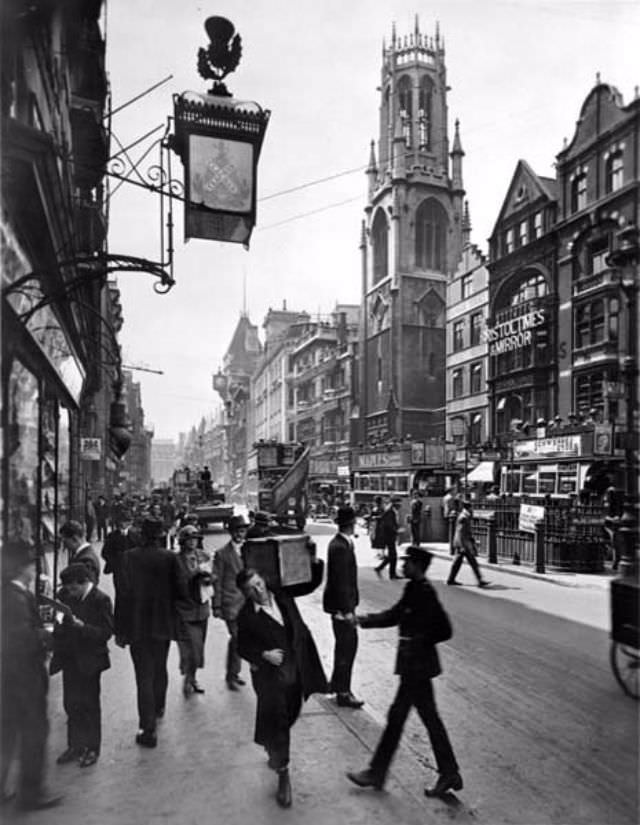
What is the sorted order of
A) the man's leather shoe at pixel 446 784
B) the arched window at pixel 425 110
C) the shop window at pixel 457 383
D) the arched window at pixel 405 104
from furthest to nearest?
the arched window at pixel 405 104 < the arched window at pixel 425 110 < the shop window at pixel 457 383 < the man's leather shoe at pixel 446 784

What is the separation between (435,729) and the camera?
455 centimetres

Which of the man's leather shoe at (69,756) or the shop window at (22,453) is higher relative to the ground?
the shop window at (22,453)

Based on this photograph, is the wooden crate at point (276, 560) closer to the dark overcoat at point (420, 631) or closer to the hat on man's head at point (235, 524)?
the dark overcoat at point (420, 631)

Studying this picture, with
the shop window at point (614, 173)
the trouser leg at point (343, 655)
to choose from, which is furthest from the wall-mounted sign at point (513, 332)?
the trouser leg at point (343, 655)

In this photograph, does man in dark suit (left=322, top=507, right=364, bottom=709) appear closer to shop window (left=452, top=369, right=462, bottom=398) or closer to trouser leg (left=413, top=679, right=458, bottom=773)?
trouser leg (left=413, top=679, right=458, bottom=773)

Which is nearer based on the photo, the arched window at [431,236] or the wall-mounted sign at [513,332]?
the wall-mounted sign at [513,332]

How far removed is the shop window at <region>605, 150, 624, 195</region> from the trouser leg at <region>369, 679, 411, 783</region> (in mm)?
30050

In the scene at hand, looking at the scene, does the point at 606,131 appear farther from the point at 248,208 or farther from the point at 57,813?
the point at 57,813

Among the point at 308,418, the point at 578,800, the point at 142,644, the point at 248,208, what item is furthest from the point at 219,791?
the point at 308,418

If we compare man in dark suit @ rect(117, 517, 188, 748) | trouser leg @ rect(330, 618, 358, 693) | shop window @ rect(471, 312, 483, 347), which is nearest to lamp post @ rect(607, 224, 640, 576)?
trouser leg @ rect(330, 618, 358, 693)

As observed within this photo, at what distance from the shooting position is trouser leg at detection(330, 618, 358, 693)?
6.51 m

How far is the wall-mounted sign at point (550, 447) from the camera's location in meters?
25.6

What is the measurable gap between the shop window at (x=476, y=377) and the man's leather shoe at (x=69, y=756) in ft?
123

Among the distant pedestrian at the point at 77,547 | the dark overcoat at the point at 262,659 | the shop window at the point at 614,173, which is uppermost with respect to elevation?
the shop window at the point at 614,173
